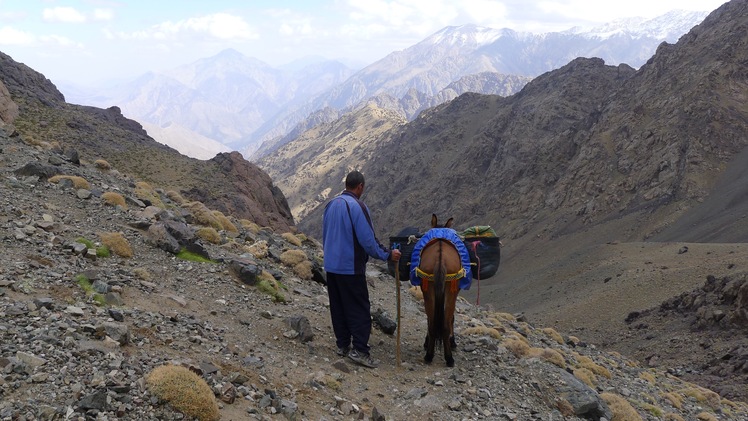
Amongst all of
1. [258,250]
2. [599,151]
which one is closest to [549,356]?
[258,250]

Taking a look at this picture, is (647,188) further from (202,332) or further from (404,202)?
(202,332)

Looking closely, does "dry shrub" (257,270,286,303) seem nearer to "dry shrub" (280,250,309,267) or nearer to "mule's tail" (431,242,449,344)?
"dry shrub" (280,250,309,267)

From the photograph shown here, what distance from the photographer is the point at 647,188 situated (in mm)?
75688

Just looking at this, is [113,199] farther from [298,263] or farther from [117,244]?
[298,263]

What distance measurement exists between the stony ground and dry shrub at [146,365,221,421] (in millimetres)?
107

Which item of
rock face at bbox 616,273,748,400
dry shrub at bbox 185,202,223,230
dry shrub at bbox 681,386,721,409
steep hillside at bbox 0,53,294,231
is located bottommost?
rock face at bbox 616,273,748,400

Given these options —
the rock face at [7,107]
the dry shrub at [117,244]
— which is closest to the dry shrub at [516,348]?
the dry shrub at [117,244]

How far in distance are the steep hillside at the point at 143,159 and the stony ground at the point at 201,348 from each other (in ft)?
91.8

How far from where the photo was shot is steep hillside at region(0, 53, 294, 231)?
139 feet

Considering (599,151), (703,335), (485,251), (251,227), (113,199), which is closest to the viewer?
(485,251)

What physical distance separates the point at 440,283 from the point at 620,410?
177 inches

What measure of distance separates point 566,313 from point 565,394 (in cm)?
3780

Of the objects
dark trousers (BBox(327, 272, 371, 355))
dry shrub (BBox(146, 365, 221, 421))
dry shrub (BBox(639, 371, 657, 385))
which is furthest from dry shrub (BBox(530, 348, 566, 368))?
dry shrub (BBox(146, 365, 221, 421))

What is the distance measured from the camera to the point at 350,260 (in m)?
8.74
